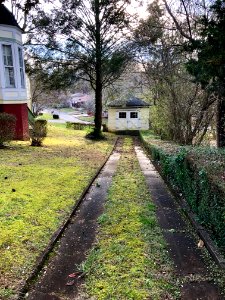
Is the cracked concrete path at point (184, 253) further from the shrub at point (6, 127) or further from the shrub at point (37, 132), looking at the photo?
the shrub at point (37, 132)

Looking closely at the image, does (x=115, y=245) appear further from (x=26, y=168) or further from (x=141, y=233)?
(x=26, y=168)

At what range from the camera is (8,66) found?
13.9 m

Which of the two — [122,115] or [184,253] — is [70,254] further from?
[122,115]

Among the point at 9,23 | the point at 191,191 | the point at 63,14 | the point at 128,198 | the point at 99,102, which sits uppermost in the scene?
the point at 63,14

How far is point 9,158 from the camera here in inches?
405

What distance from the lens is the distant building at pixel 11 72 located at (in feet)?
44.5

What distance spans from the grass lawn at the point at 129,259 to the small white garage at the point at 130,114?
21382mm

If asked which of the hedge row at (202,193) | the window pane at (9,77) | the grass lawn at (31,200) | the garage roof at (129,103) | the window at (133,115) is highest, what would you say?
the window pane at (9,77)

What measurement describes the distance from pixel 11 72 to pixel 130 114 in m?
14.8

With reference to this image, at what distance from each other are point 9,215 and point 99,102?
16.2 meters

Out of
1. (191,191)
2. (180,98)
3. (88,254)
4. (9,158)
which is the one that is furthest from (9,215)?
(180,98)

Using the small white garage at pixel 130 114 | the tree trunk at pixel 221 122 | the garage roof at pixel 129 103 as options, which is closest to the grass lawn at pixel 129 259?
the tree trunk at pixel 221 122

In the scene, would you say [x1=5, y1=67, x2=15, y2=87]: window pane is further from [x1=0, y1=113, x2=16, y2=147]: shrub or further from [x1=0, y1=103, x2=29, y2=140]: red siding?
[x1=0, y1=113, x2=16, y2=147]: shrub

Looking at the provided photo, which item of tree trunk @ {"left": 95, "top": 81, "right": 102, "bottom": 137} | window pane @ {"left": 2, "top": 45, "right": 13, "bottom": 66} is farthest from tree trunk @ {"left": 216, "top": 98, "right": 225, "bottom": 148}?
tree trunk @ {"left": 95, "top": 81, "right": 102, "bottom": 137}
